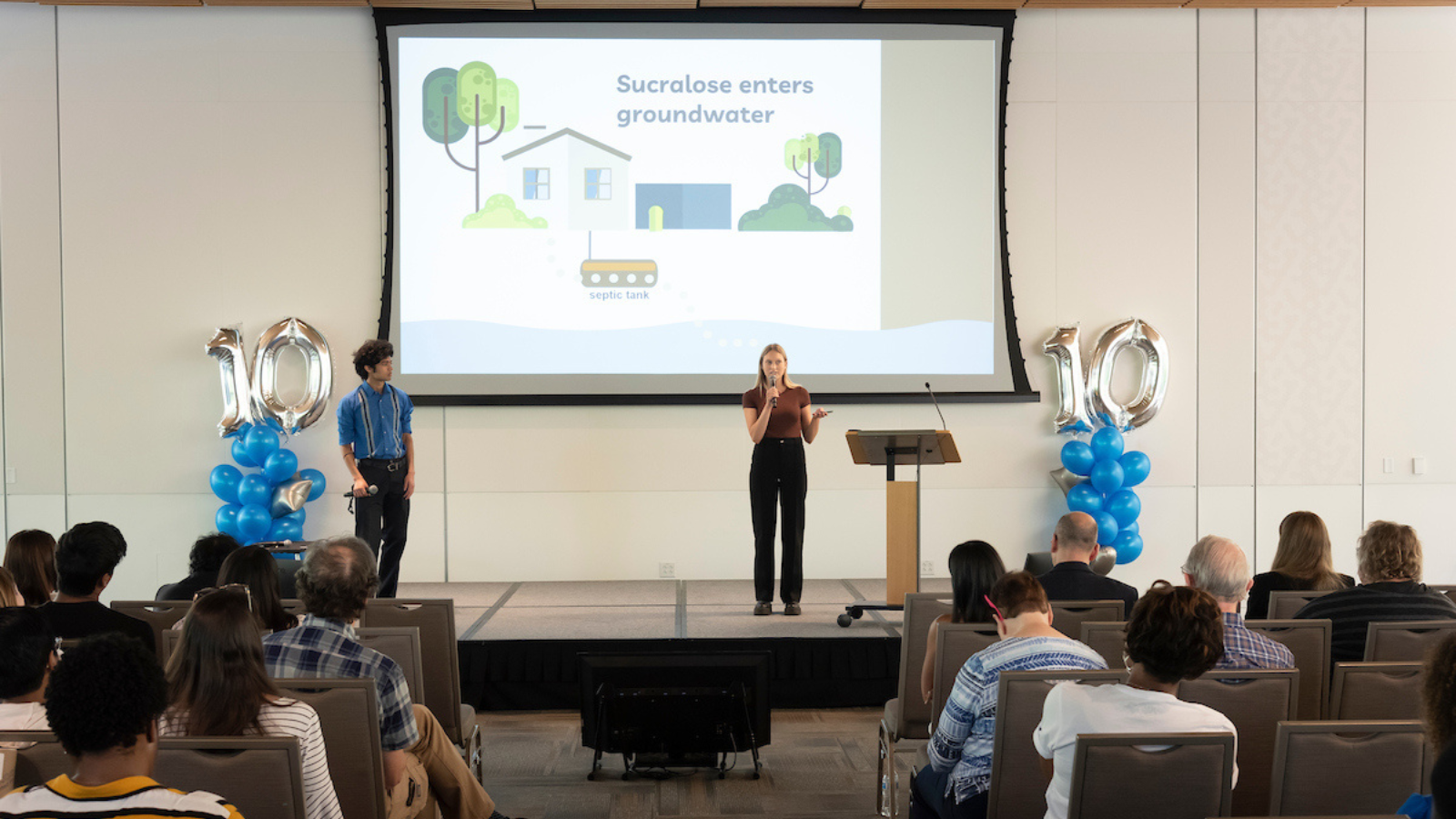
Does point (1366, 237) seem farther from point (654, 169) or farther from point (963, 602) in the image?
point (963, 602)

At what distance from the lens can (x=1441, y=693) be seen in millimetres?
1464

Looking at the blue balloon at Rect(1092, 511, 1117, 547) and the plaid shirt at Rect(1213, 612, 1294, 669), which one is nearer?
the plaid shirt at Rect(1213, 612, 1294, 669)

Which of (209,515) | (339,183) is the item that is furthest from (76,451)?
(339,183)

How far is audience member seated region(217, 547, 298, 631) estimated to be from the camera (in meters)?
2.91

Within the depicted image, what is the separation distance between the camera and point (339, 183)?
21.9 ft

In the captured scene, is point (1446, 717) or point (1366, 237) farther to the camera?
point (1366, 237)

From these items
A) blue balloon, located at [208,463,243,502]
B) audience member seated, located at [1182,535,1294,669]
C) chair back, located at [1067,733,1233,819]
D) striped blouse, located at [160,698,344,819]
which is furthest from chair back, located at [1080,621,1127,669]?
blue balloon, located at [208,463,243,502]

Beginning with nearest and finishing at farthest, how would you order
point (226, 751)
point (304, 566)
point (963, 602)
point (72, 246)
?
1. point (226, 751)
2. point (304, 566)
3. point (963, 602)
4. point (72, 246)

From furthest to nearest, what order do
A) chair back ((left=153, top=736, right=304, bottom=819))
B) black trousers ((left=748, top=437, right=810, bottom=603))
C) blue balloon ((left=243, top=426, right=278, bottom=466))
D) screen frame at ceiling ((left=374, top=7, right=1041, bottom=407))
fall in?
screen frame at ceiling ((left=374, top=7, right=1041, bottom=407))
blue balloon ((left=243, top=426, right=278, bottom=466))
black trousers ((left=748, top=437, right=810, bottom=603))
chair back ((left=153, top=736, right=304, bottom=819))

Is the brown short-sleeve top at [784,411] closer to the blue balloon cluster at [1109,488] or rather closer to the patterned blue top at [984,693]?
the blue balloon cluster at [1109,488]

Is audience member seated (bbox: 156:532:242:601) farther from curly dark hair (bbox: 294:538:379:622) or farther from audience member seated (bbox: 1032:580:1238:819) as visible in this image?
audience member seated (bbox: 1032:580:1238:819)

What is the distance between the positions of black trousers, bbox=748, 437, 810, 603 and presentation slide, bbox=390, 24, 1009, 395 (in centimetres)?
132

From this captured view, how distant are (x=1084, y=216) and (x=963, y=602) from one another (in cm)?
452

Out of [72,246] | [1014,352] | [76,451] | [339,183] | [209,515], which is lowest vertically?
[209,515]
